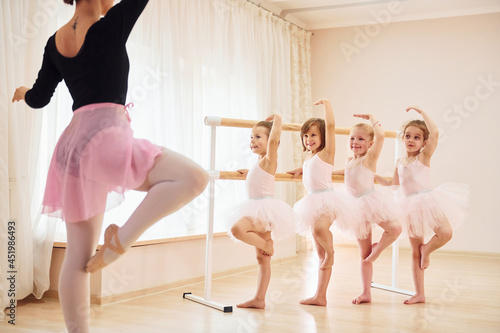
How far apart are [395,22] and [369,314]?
412 cm

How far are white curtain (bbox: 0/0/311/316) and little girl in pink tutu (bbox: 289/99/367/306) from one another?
0.52 m

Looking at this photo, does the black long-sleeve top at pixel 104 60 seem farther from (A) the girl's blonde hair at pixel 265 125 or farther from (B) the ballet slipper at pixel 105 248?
(A) the girl's blonde hair at pixel 265 125

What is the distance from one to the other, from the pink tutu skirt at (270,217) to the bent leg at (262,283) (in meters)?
0.10

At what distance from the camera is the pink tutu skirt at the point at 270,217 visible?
2.91 meters

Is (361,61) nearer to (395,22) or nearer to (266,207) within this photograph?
(395,22)

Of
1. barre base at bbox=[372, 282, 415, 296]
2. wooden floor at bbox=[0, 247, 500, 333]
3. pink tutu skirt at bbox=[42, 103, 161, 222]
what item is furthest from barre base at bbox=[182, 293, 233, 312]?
pink tutu skirt at bbox=[42, 103, 161, 222]

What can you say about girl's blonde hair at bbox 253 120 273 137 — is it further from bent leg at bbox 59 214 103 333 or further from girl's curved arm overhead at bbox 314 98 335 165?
bent leg at bbox 59 214 103 333

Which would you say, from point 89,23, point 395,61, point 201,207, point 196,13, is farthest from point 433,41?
point 89,23

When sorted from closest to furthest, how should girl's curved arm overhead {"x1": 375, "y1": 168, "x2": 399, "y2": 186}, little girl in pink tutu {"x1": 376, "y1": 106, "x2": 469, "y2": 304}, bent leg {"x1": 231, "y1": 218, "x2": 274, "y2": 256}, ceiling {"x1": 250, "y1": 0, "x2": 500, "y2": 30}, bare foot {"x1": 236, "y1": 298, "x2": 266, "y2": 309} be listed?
bent leg {"x1": 231, "y1": 218, "x2": 274, "y2": 256}, bare foot {"x1": 236, "y1": 298, "x2": 266, "y2": 309}, little girl in pink tutu {"x1": 376, "y1": 106, "x2": 469, "y2": 304}, girl's curved arm overhead {"x1": 375, "y1": 168, "x2": 399, "y2": 186}, ceiling {"x1": 250, "y1": 0, "x2": 500, "y2": 30}

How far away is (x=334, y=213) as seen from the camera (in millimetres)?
3035

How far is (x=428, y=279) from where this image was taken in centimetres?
411

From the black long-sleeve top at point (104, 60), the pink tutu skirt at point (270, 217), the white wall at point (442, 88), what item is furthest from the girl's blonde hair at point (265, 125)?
the white wall at point (442, 88)

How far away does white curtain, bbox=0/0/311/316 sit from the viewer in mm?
2895

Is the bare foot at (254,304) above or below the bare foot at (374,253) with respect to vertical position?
below
